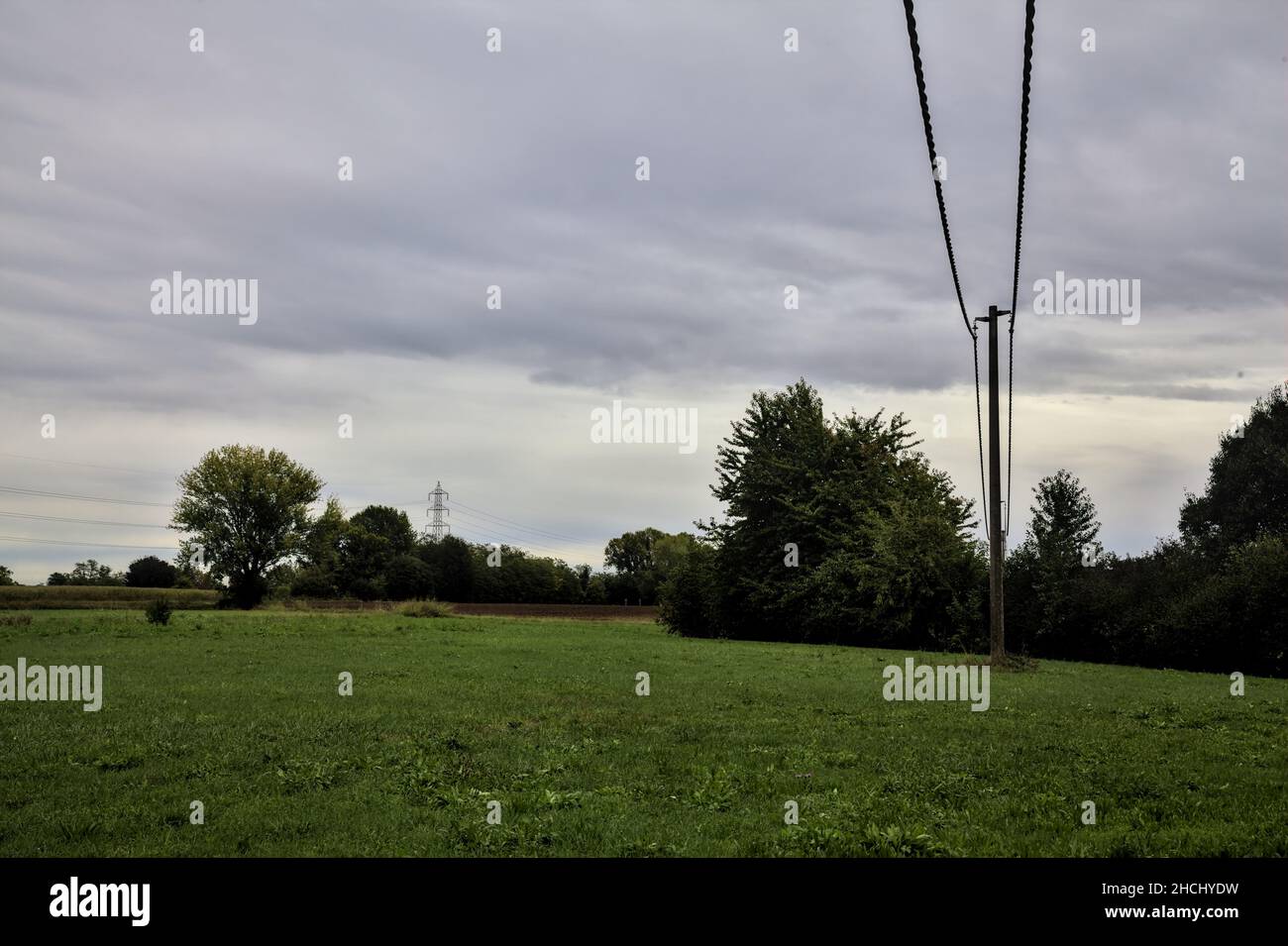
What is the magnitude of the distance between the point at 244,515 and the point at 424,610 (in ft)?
140

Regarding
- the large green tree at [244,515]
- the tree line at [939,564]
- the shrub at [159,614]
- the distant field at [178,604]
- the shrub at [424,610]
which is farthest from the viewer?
the large green tree at [244,515]

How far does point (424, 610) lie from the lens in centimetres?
5272

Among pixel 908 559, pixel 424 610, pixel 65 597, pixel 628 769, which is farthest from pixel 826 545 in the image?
pixel 65 597

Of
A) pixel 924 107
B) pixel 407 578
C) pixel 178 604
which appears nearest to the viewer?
pixel 924 107

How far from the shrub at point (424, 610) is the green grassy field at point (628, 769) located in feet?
103

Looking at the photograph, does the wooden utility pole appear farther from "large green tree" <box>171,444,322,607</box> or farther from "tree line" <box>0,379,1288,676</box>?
"large green tree" <box>171,444,322,607</box>

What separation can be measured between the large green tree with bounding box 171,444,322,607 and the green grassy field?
68.2 meters

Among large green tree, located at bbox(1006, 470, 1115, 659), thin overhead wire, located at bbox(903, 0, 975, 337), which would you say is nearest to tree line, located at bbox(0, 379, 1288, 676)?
large green tree, located at bbox(1006, 470, 1115, 659)

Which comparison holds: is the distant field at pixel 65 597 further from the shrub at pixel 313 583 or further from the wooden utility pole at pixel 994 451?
the wooden utility pole at pixel 994 451

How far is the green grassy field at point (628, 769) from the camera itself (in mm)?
7711

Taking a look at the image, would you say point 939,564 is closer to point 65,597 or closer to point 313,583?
point 65,597

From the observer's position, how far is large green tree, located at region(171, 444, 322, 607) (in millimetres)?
83750

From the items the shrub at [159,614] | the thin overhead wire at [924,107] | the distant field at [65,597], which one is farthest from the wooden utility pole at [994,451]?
the distant field at [65,597]
